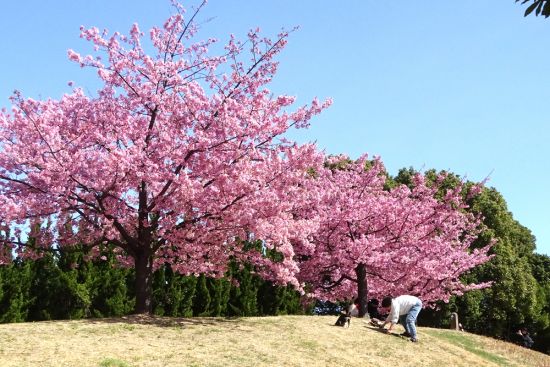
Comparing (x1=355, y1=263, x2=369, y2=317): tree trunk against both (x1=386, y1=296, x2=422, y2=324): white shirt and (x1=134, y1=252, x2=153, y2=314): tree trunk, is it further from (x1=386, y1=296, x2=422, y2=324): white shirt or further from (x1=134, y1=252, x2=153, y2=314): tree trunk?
(x1=134, y1=252, x2=153, y2=314): tree trunk

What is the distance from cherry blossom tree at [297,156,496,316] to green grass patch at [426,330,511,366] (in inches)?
84.9

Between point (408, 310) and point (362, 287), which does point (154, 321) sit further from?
point (362, 287)

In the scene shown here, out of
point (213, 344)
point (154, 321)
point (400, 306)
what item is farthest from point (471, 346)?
point (154, 321)

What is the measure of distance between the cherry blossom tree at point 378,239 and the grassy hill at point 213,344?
12.9 ft

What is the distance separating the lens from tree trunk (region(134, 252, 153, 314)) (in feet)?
45.3

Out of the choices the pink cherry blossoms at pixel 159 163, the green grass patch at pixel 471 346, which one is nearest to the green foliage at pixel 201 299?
the pink cherry blossoms at pixel 159 163

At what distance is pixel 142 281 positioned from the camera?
45.3 ft

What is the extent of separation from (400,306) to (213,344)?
5460 millimetres

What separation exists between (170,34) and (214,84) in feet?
5.56

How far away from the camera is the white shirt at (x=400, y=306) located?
14.0 meters

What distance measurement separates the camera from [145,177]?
39.3ft

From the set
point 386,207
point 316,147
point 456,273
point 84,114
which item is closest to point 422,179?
point 386,207

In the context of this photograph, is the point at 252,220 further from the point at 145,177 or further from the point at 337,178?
the point at 337,178

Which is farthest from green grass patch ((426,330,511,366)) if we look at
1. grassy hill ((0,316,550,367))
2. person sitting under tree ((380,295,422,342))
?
person sitting under tree ((380,295,422,342))
